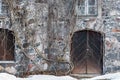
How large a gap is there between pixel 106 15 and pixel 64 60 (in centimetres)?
166

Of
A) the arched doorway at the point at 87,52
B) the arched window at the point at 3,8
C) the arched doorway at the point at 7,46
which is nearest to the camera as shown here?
the arched window at the point at 3,8

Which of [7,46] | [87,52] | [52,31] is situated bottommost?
[87,52]

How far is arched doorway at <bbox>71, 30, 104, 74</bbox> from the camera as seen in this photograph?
10531 mm

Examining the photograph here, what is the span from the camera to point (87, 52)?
10539 millimetres

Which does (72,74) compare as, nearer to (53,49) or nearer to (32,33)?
(53,49)

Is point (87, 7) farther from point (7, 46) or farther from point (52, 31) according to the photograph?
point (7, 46)

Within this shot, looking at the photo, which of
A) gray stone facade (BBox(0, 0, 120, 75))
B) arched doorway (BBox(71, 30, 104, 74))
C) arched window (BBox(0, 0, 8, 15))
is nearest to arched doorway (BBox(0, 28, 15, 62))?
gray stone facade (BBox(0, 0, 120, 75))

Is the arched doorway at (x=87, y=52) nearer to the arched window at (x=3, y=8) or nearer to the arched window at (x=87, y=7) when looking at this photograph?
the arched window at (x=87, y=7)

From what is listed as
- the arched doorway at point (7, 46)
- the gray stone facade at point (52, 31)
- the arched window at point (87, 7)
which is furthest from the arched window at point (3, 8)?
the arched window at point (87, 7)

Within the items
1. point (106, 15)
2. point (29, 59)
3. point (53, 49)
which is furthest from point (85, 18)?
point (29, 59)

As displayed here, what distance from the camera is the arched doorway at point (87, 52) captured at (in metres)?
10.5

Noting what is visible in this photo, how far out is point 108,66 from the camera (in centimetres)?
1032

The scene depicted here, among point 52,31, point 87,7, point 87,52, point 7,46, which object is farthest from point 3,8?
point 87,52

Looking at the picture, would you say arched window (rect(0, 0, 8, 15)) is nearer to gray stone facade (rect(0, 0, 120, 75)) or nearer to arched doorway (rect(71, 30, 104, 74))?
gray stone facade (rect(0, 0, 120, 75))
